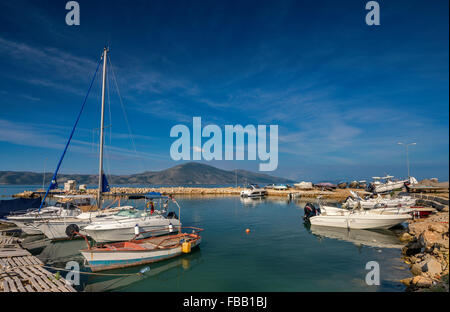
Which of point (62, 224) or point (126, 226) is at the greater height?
point (126, 226)

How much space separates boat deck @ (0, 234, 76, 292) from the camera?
11887 mm

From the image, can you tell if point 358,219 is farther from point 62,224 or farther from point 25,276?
point 62,224

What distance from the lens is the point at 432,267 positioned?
46.4 feet

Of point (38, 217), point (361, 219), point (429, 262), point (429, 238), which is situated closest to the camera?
point (429, 262)

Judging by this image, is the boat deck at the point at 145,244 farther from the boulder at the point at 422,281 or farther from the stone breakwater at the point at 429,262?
the stone breakwater at the point at 429,262

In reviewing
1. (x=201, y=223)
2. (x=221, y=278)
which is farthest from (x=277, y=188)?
(x=221, y=278)

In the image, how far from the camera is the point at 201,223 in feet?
115

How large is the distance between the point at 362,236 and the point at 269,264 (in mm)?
15229

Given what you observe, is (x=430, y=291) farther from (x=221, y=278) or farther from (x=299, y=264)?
(x=221, y=278)

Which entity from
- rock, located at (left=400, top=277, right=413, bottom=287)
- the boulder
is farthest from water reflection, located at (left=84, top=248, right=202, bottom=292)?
the boulder

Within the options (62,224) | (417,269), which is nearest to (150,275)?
(62,224)

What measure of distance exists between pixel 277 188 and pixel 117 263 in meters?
90.8

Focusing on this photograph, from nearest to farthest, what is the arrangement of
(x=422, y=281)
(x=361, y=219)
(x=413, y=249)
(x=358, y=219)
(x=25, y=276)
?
(x=25, y=276), (x=422, y=281), (x=413, y=249), (x=361, y=219), (x=358, y=219)

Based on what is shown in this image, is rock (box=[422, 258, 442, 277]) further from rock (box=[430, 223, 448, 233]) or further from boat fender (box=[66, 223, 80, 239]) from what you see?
boat fender (box=[66, 223, 80, 239])
